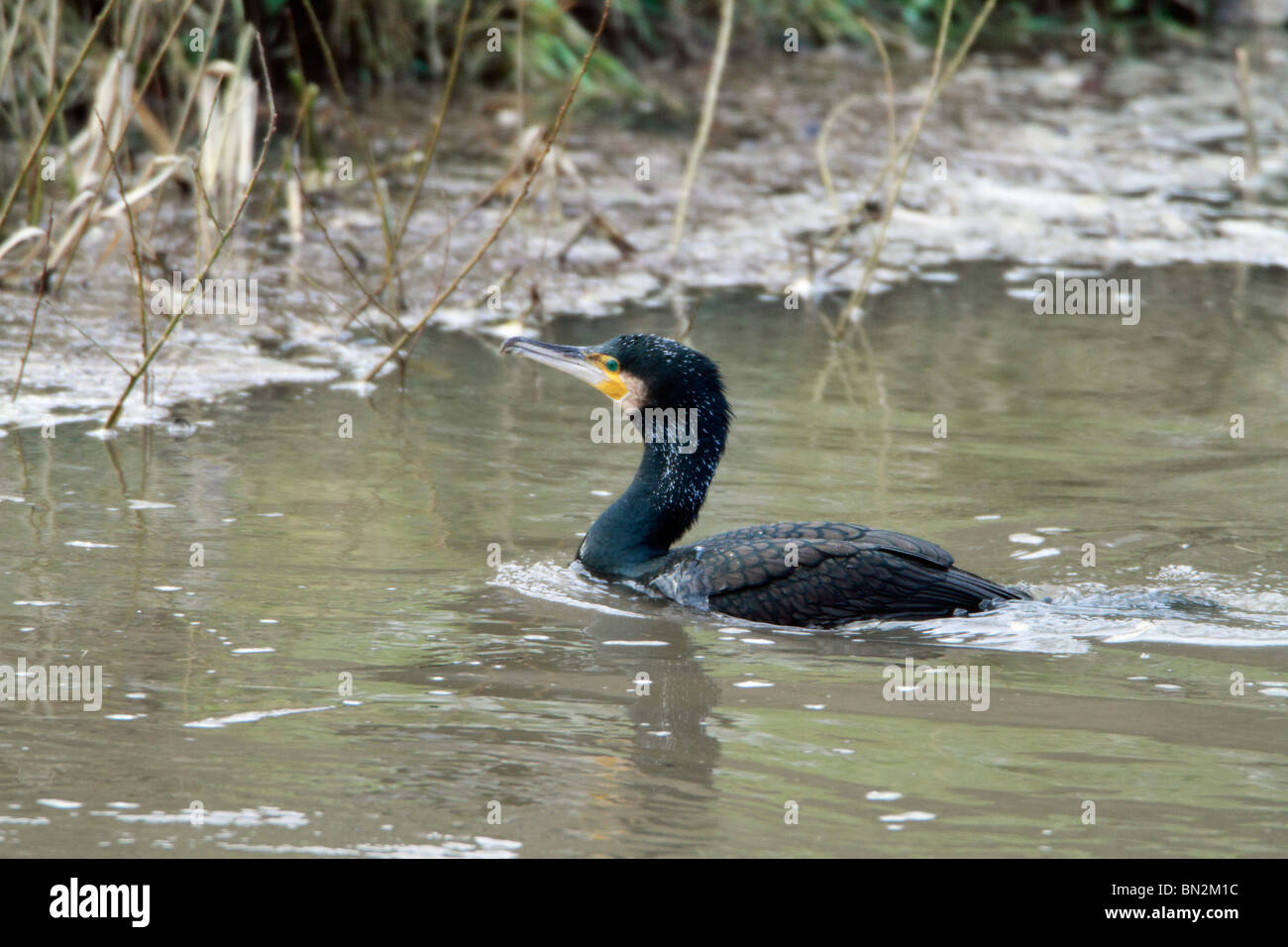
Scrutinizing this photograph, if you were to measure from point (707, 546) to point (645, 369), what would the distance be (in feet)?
2.40

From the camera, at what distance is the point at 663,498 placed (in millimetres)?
6375

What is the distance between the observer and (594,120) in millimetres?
15172

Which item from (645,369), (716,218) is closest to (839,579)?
(645,369)

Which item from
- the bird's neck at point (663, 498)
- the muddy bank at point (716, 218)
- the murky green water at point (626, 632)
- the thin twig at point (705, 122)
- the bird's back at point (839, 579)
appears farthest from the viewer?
the thin twig at point (705, 122)

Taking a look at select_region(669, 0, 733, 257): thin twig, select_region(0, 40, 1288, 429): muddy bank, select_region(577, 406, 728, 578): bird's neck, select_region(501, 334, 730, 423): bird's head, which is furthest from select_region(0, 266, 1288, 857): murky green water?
select_region(669, 0, 733, 257): thin twig

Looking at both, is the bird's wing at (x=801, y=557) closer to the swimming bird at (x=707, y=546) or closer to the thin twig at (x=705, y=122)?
the swimming bird at (x=707, y=546)

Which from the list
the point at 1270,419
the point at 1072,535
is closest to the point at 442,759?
the point at 1072,535

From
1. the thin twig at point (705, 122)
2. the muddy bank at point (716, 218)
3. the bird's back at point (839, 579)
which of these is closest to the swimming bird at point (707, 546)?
the bird's back at point (839, 579)

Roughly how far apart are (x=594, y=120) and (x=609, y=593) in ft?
31.8

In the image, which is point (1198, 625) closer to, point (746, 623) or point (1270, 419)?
point (746, 623)

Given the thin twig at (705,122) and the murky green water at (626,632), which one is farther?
the thin twig at (705,122)

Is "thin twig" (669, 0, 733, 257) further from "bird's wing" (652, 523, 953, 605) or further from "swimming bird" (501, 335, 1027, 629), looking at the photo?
"bird's wing" (652, 523, 953, 605)

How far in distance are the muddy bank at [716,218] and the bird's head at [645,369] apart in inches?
67.2

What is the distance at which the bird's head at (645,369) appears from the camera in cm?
634
